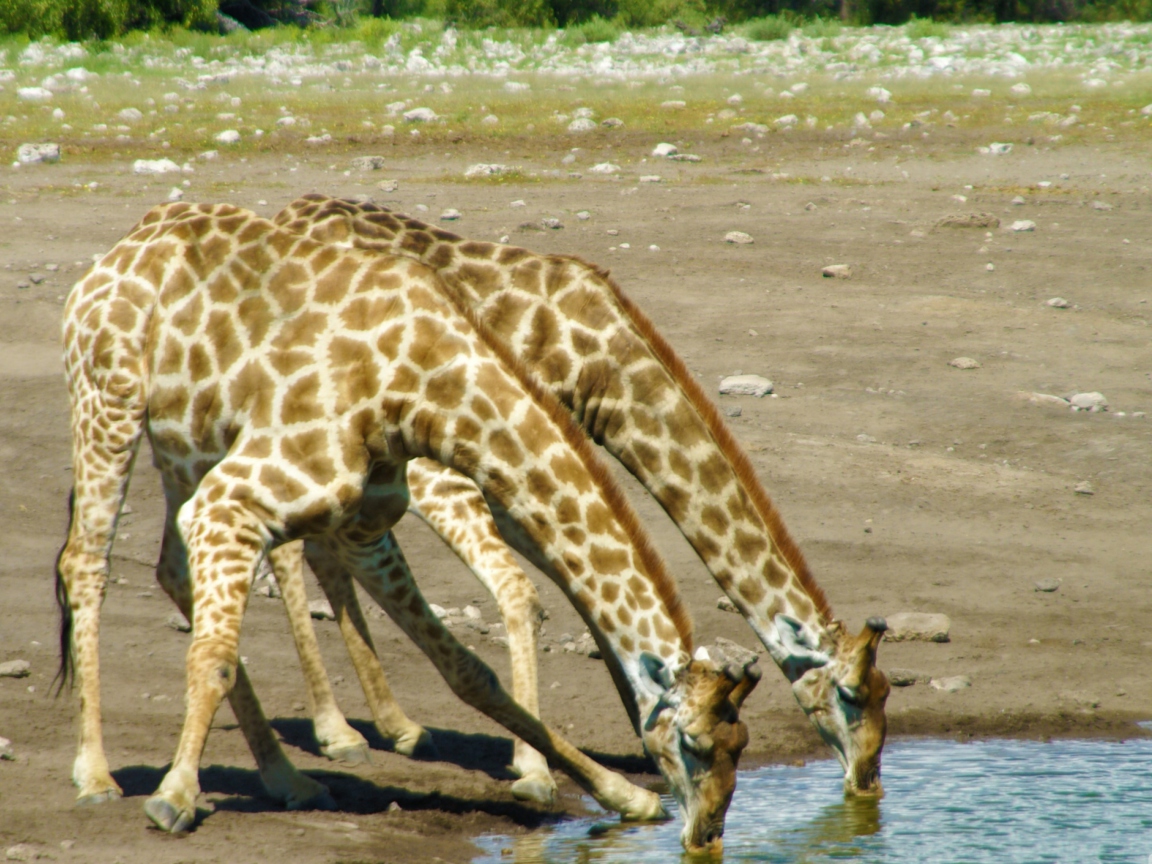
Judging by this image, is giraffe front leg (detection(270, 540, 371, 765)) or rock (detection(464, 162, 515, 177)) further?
rock (detection(464, 162, 515, 177))

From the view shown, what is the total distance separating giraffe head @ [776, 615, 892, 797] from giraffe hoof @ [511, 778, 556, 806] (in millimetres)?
977

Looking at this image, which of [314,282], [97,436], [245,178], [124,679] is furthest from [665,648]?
[245,178]

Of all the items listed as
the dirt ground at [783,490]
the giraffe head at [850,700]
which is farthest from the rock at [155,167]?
the giraffe head at [850,700]

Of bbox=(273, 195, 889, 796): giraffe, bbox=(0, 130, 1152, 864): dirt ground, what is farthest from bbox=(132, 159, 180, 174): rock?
bbox=(273, 195, 889, 796): giraffe

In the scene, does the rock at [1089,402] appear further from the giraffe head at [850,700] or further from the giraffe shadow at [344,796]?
the giraffe shadow at [344,796]

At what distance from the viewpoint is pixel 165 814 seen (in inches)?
163

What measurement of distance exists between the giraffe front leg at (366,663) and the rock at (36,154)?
11828 millimetres

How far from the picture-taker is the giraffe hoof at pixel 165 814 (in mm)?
4125

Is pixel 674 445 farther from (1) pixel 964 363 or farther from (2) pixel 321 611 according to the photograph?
(1) pixel 964 363

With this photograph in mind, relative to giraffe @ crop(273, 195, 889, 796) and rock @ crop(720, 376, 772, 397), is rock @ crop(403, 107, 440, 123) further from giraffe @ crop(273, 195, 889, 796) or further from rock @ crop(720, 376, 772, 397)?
giraffe @ crop(273, 195, 889, 796)

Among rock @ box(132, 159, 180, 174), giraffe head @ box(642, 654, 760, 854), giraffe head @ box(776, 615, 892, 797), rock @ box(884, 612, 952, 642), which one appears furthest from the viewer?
rock @ box(132, 159, 180, 174)

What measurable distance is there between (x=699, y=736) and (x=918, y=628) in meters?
2.74

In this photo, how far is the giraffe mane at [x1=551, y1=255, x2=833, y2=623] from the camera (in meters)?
5.09

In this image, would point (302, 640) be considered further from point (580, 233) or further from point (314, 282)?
point (580, 233)
